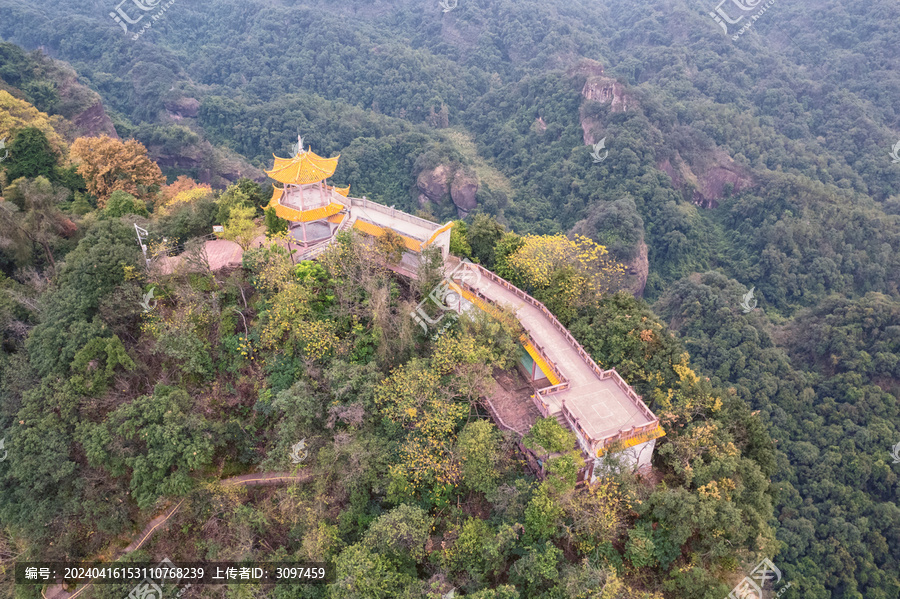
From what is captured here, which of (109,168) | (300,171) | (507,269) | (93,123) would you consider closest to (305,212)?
(300,171)

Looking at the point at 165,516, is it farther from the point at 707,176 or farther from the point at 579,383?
the point at 707,176

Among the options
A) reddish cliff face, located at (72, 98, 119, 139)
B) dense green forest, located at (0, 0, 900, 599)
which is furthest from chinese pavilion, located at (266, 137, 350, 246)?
reddish cliff face, located at (72, 98, 119, 139)

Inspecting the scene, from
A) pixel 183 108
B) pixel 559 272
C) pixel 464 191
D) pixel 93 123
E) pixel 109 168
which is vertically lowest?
pixel 183 108

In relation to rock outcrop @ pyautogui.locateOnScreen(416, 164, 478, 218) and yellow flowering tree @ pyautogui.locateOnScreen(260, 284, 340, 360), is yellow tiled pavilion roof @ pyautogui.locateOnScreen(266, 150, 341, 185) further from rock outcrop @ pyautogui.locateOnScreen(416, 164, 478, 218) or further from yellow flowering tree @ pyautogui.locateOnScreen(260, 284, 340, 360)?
rock outcrop @ pyautogui.locateOnScreen(416, 164, 478, 218)

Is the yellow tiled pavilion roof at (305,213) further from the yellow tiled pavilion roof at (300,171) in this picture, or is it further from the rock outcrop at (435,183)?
the rock outcrop at (435,183)

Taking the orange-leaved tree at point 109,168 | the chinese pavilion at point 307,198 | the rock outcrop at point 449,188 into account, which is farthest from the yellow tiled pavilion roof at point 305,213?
the rock outcrop at point 449,188

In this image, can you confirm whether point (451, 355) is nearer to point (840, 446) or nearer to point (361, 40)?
point (840, 446)
